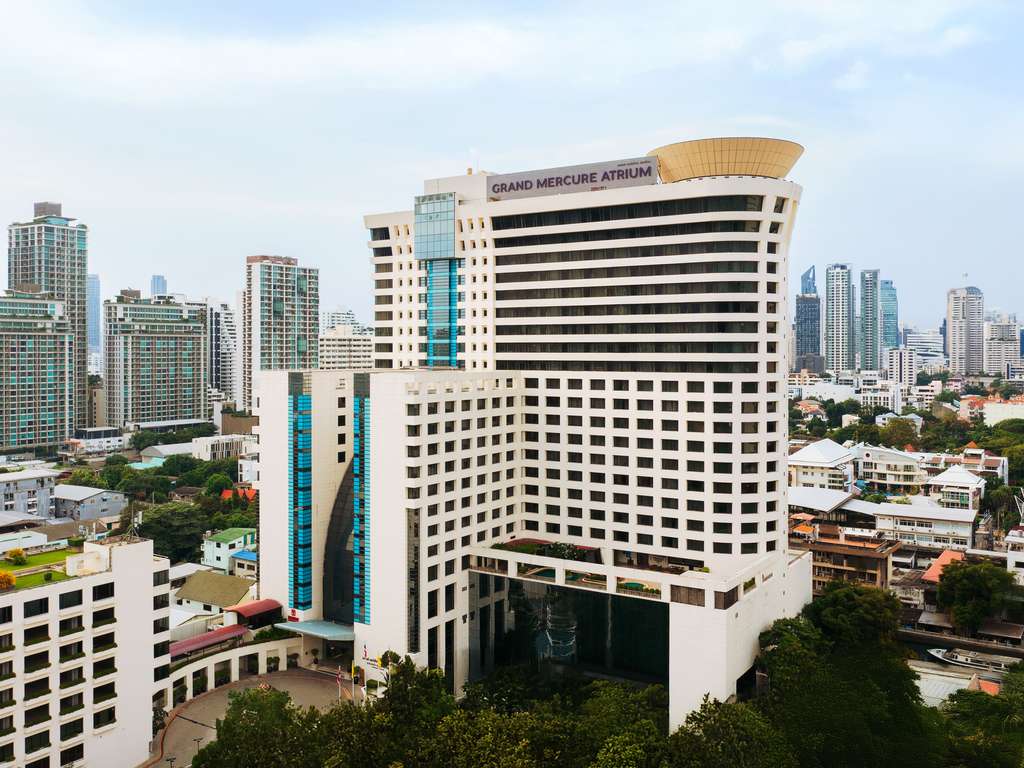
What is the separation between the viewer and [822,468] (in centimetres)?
10556

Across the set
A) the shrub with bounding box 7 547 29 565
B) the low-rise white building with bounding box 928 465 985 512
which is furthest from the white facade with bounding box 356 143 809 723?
the low-rise white building with bounding box 928 465 985 512

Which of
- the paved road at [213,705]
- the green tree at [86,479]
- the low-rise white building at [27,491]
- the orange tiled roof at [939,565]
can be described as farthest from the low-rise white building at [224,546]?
the orange tiled roof at [939,565]

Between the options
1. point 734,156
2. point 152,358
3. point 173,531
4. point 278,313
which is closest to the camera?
point 734,156

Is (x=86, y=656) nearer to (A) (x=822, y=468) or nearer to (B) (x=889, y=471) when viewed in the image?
(A) (x=822, y=468)

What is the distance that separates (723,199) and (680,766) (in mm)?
31412

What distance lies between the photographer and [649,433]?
51.6m

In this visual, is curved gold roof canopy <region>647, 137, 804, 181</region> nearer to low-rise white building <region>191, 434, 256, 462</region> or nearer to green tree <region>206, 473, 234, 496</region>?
green tree <region>206, 473, 234, 496</region>

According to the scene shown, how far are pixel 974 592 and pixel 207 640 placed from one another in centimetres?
5793

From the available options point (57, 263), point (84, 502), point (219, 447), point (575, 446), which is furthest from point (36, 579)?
point (57, 263)

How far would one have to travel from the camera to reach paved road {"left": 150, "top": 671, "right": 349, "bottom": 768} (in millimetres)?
41938

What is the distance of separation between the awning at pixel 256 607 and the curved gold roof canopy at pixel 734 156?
39057 millimetres

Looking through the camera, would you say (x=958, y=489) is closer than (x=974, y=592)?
No

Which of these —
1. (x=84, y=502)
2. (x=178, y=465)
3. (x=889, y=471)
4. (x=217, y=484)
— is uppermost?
(x=889, y=471)

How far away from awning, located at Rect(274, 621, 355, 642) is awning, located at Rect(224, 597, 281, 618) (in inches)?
53.7
